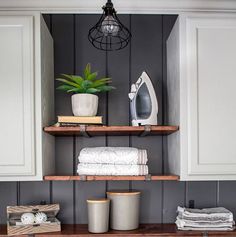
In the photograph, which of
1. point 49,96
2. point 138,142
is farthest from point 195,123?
point 49,96

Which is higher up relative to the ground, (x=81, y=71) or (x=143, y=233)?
(x=81, y=71)

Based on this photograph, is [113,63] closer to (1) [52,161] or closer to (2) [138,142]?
(2) [138,142]

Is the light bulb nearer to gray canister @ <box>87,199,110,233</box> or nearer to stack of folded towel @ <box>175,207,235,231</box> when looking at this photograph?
gray canister @ <box>87,199,110,233</box>

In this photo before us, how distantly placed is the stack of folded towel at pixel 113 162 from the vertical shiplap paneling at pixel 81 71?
25 centimetres

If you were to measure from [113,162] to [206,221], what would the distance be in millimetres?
582

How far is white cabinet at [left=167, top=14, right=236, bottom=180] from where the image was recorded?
202cm

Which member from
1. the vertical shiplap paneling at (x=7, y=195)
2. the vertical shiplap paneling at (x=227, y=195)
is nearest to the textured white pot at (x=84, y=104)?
the vertical shiplap paneling at (x=7, y=195)

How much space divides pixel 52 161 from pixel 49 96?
372 mm

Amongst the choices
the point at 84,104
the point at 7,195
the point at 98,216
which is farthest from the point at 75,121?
the point at 7,195

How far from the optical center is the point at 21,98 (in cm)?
200

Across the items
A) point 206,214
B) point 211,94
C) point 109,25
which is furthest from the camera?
point 206,214

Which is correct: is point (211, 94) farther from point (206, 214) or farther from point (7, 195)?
point (7, 195)

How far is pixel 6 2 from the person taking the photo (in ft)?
7.08

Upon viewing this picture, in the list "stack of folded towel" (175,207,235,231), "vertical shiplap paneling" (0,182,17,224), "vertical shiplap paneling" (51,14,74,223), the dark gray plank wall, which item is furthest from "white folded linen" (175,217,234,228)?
"vertical shiplap paneling" (0,182,17,224)
